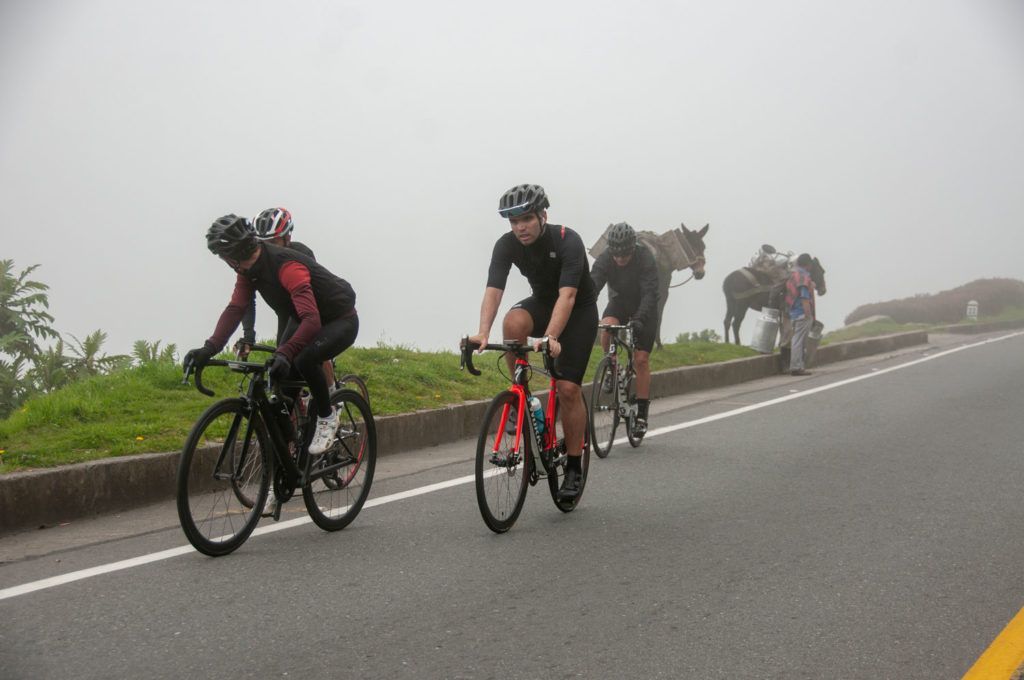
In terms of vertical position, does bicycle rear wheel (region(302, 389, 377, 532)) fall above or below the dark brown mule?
below

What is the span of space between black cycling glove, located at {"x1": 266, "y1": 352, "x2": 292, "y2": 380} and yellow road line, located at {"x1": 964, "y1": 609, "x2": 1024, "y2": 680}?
3.50 m

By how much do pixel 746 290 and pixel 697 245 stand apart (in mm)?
3020

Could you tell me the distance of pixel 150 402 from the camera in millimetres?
9266

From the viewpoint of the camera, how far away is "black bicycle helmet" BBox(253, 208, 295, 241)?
25.0 feet

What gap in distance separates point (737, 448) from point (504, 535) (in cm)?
382

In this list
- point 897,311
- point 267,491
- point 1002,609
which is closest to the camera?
point 1002,609

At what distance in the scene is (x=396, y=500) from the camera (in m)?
7.59

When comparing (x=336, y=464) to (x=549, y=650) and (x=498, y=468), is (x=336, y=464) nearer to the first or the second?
(x=498, y=468)

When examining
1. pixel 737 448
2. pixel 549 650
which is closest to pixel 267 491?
pixel 549 650

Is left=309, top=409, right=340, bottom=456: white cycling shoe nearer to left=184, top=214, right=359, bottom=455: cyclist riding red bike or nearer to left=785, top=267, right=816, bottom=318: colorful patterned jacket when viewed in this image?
left=184, top=214, right=359, bottom=455: cyclist riding red bike

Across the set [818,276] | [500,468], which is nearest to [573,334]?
[500,468]

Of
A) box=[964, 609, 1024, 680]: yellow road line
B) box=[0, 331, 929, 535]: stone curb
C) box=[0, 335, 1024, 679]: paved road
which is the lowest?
box=[964, 609, 1024, 680]: yellow road line

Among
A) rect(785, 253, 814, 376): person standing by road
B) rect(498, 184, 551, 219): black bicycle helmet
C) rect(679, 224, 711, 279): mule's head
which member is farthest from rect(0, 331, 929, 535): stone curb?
rect(785, 253, 814, 376): person standing by road

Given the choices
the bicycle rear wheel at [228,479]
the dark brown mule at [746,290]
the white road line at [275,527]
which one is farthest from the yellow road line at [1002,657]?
the dark brown mule at [746,290]
